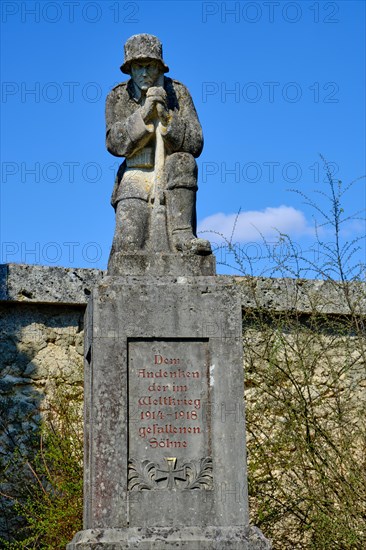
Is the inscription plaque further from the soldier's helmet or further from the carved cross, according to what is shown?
the soldier's helmet

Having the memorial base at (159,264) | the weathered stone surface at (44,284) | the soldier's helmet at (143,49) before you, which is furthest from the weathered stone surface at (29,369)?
the soldier's helmet at (143,49)

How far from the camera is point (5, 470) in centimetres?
842

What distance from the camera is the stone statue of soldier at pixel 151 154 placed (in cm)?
674

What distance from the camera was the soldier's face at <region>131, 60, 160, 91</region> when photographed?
6961mm

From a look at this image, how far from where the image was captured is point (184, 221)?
6793 millimetres

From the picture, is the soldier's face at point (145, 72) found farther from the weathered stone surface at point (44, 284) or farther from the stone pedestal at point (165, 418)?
the weathered stone surface at point (44, 284)

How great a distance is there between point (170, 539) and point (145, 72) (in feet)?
10.4

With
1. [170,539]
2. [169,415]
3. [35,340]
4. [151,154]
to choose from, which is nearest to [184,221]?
[151,154]

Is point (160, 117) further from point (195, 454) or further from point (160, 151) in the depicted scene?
point (195, 454)

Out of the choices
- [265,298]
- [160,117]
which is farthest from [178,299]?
[265,298]

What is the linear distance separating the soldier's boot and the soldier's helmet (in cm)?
93

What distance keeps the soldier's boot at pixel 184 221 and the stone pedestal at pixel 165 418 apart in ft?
0.79

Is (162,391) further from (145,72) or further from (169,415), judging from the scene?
(145,72)

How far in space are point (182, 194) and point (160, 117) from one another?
0.55 metres
